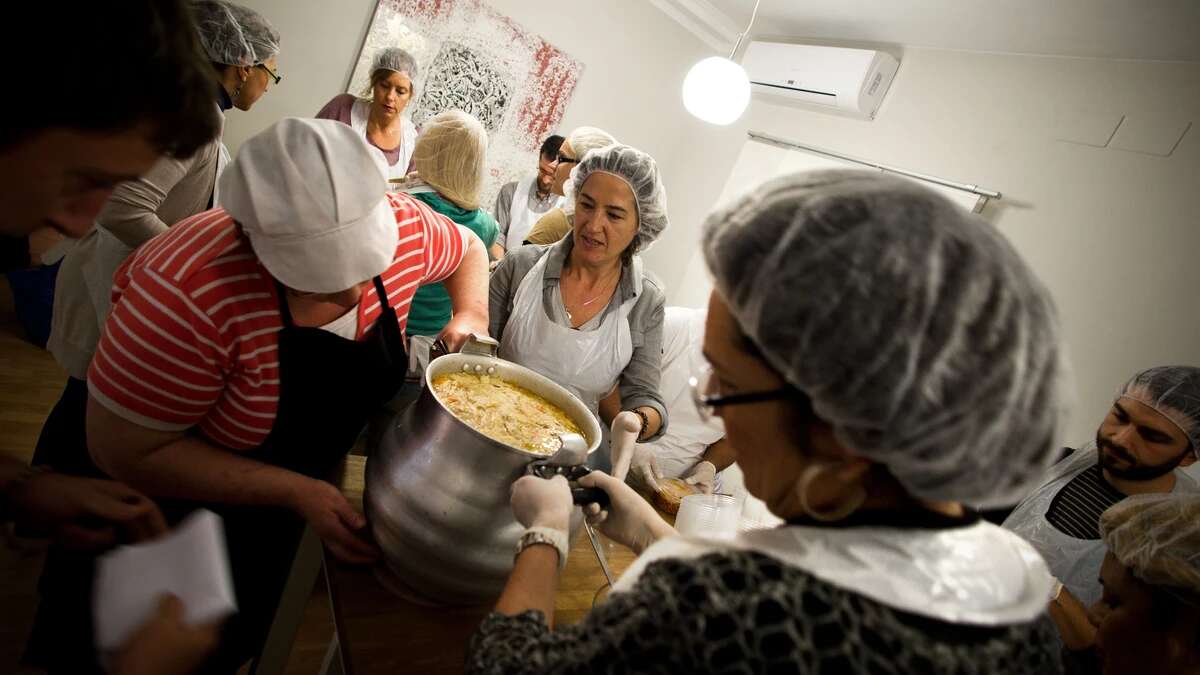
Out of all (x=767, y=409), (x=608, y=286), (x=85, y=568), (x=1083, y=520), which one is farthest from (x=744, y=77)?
(x=85, y=568)

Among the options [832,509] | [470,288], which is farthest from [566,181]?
[832,509]

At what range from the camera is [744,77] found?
3572 mm

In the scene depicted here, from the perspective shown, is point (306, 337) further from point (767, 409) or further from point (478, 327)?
point (767, 409)

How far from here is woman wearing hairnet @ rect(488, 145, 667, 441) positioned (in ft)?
7.22

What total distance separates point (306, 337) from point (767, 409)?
89cm

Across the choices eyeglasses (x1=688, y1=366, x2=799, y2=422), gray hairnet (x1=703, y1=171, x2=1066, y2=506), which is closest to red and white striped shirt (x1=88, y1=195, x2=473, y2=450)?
eyeglasses (x1=688, y1=366, x2=799, y2=422)

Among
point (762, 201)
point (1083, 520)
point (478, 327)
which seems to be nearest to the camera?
point (762, 201)

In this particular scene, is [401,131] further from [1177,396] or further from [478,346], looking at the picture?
[1177,396]

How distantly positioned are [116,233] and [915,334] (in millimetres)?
2170

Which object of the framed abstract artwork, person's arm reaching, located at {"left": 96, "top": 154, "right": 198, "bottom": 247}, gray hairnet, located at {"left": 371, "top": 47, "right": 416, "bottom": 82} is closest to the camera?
person's arm reaching, located at {"left": 96, "top": 154, "right": 198, "bottom": 247}

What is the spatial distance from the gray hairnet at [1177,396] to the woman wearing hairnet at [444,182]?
Result: 2.63 m

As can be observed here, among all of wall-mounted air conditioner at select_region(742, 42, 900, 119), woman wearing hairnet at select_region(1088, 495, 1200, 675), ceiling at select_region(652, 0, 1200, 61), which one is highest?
ceiling at select_region(652, 0, 1200, 61)

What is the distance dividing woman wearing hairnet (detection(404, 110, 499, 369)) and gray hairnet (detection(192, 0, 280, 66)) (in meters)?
0.69

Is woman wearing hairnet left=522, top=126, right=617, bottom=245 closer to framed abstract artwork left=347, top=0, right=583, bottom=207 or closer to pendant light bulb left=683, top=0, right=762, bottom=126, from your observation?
pendant light bulb left=683, top=0, right=762, bottom=126
